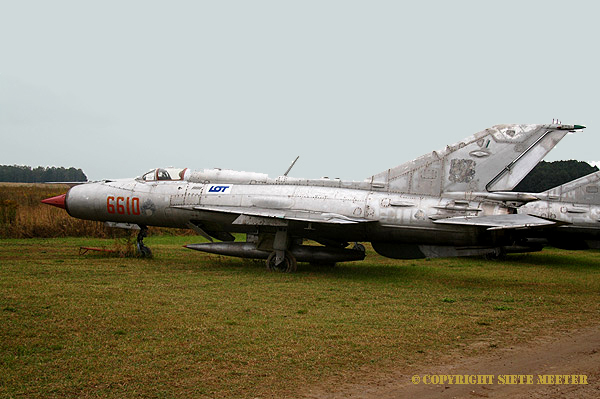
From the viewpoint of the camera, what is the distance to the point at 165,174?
1595 cm

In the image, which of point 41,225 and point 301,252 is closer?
point 301,252

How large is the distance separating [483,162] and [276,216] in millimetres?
4934

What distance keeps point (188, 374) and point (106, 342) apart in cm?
154

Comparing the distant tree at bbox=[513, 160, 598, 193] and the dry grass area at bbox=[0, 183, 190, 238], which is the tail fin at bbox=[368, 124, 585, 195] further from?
the distant tree at bbox=[513, 160, 598, 193]

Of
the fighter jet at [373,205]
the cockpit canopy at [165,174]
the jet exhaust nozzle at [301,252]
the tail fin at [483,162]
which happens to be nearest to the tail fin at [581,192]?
the tail fin at [483,162]

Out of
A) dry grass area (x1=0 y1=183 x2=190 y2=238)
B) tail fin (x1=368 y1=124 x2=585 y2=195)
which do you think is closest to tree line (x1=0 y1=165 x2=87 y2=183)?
dry grass area (x1=0 y1=183 x2=190 y2=238)

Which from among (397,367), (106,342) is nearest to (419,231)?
(397,367)

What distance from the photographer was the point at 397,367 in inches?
239

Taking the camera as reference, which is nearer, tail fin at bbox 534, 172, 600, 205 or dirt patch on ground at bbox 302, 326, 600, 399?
dirt patch on ground at bbox 302, 326, 600, 399

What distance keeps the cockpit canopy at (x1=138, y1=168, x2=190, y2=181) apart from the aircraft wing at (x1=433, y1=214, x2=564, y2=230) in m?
7.07

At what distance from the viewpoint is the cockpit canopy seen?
1584 centimetres

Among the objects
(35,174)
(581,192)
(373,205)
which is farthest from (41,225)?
(35,174)

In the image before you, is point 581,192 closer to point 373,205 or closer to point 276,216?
point 373,205

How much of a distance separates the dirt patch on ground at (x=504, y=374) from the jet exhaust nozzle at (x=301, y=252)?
728 cm
